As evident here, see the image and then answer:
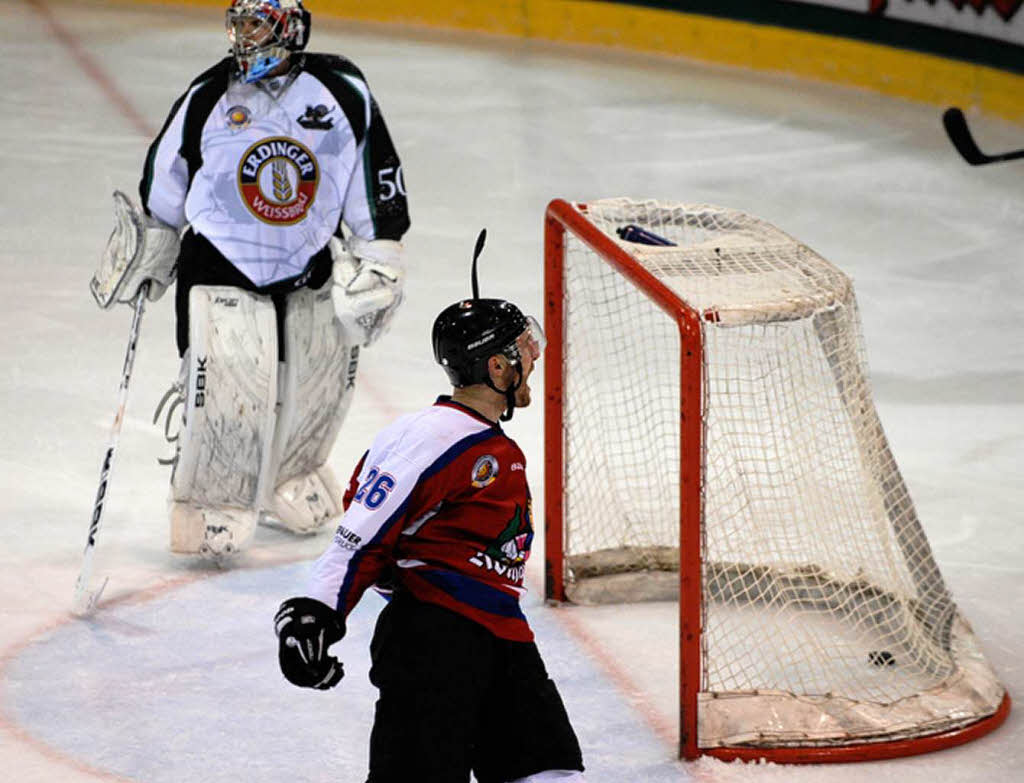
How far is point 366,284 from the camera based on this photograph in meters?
4.27

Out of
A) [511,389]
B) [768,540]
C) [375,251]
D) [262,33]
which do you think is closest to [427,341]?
[375,251]

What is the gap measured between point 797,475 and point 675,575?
0.63m

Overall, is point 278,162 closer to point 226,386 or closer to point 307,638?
point 226,386

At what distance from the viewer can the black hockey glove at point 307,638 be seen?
2592mm

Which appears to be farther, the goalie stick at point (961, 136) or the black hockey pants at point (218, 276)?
the black hockey pants at point (218, 276)

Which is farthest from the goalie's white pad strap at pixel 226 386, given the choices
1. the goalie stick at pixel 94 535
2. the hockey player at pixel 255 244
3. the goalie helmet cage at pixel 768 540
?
the goalie helmet cage at pixel 768 540

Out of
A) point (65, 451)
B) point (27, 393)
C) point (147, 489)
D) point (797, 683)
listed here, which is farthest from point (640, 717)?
point (27, 393)

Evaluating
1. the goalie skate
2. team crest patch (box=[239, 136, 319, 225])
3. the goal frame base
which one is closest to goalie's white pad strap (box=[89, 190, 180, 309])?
team crest patch (box=[239, 136, 319, 225])

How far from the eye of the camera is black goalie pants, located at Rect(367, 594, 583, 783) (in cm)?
269

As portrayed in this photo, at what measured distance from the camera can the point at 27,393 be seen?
5.62 metres

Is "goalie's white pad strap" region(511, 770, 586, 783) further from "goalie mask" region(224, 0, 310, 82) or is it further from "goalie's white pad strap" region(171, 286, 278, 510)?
"goalie mask" region(224, 0, 310, 82)

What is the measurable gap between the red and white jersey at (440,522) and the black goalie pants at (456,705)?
1.5 inches

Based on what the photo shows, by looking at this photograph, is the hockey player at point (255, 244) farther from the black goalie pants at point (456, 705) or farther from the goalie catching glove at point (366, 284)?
the black goalie pants at point (456, 705)

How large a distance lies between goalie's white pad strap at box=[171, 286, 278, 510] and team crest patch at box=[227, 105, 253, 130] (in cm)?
36
